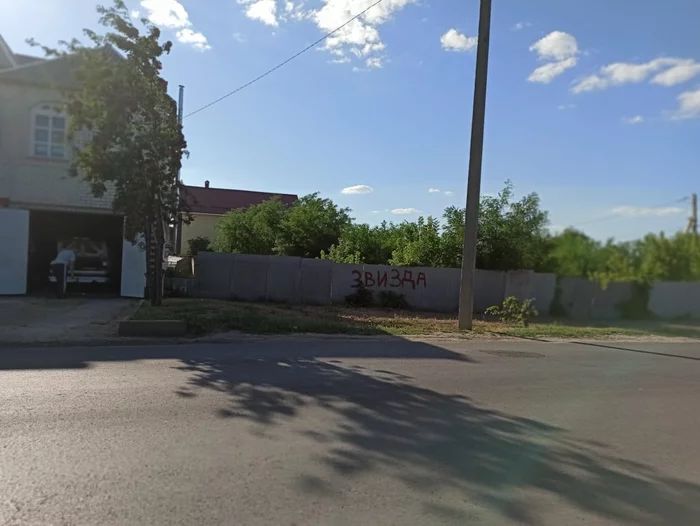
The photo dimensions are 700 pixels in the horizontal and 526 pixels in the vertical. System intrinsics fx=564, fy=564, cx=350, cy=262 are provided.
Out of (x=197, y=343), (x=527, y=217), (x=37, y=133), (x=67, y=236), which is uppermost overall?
(x=37, y=133)

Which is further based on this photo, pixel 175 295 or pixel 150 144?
pixel 175 295

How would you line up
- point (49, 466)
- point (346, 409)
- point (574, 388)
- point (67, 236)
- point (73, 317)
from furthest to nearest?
point (67, 236)
point (73, 317)
point (574, 388)
point (346, 409)
point (49, 466)

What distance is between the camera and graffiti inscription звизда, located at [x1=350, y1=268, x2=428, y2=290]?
2119 centimetres

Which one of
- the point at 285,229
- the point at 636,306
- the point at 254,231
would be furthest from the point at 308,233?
the point at 636,306

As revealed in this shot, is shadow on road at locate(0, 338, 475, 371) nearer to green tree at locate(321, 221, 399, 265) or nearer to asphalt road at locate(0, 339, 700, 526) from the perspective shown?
asphalt road at locate(0, 339, 700, 526)

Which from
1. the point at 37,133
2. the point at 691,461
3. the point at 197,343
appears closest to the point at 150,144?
the point at 197,343

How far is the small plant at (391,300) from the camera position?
21.1 m

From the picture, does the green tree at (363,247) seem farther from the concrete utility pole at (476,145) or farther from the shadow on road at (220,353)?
the shadow on road at (220,353)

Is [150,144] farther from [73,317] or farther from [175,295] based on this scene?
[175,295]

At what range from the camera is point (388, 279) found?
70.1 feet

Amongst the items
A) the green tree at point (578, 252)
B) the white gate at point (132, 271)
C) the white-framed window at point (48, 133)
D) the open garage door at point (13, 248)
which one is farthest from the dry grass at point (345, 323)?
the white-framed window at point (48, 133)

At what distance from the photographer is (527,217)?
21.5m

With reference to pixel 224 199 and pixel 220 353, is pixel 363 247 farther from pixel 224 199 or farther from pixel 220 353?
pixel 224 199

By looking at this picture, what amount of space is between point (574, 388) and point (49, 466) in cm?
677
